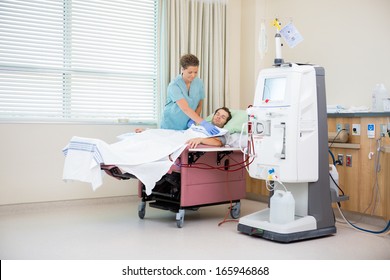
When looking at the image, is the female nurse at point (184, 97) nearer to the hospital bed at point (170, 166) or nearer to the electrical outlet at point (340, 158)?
the hospital bed at point (170, 166)

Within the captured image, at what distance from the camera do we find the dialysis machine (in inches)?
127

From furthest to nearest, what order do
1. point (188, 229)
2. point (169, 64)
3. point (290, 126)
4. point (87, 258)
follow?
point (169, 64) < point (188, 229) < point (290, 126) < point (87, 258)

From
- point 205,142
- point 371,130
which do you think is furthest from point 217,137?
point 371,130

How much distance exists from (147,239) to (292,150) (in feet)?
4.09

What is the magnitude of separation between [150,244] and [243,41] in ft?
10.3

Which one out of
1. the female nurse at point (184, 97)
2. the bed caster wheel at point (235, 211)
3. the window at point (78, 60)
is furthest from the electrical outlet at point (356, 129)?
the window at point (78, 60)

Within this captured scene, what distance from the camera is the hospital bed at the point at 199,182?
371 centimetres

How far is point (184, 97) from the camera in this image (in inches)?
172

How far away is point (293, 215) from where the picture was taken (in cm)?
330

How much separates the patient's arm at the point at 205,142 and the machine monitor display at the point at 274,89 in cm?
63

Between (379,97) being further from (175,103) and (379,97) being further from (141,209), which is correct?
(141,209)

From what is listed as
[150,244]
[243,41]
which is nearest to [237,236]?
[150,244]

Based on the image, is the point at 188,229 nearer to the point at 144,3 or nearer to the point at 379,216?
the point at 379,216

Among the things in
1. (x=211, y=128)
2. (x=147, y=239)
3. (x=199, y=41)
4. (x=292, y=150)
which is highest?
(x=199, y=41)
